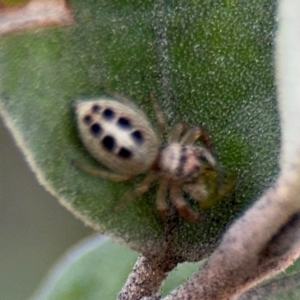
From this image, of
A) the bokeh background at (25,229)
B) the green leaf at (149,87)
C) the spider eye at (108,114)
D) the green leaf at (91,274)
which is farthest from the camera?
the bokeh background at (25,229)

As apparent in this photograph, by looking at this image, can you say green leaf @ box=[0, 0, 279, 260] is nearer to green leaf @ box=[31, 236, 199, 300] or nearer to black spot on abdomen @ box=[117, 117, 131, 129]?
black spot on abdomen @ box=[117, 117, 131, 129]

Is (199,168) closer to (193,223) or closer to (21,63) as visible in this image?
(193,223)

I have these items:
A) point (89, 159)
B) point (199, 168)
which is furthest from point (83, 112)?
point (199, 168)

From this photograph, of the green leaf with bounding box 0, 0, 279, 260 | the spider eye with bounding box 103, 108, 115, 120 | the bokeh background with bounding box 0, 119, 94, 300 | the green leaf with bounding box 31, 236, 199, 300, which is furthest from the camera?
the bokeh background with bounding box 0, 119, 94, 300

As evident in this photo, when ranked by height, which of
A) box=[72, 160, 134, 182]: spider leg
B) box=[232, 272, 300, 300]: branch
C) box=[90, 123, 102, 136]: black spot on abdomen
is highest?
box=[90, 123, 102, 136]: black spot on abdomen

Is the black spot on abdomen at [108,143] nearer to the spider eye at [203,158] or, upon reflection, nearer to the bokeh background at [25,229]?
the spider eye at [203,158]

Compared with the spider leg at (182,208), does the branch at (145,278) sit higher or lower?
lower

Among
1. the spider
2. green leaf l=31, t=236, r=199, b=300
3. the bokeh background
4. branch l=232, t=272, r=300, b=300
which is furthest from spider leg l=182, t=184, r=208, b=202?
the bokeh background

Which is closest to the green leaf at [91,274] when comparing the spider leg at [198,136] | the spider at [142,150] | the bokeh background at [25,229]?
the spider at [142,150]
